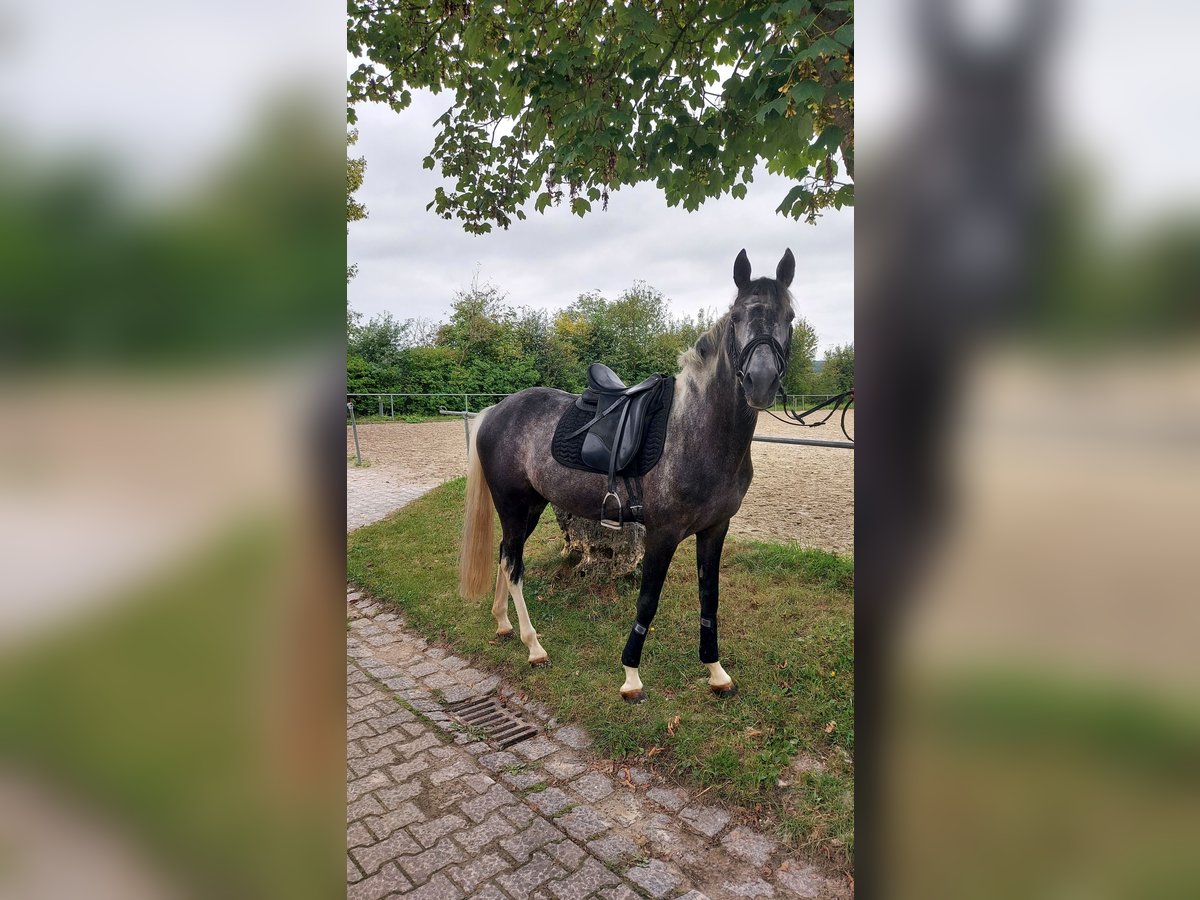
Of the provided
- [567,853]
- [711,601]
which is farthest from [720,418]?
[567,853]

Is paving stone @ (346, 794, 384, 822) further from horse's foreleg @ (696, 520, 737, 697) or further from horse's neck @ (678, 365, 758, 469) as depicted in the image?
horse's neck @ (678, 365, 758, 469)

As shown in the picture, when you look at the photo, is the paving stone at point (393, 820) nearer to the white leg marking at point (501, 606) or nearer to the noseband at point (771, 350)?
the white leg marking at point (501, 606)

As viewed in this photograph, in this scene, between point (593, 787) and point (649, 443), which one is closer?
point (593, 787)

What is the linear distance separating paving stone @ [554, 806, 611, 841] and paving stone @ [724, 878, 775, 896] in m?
0.56

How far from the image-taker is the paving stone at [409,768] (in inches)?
113

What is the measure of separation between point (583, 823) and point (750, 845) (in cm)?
71

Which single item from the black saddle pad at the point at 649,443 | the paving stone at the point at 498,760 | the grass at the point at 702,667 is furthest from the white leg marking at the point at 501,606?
the paving stone at the point at 498,760

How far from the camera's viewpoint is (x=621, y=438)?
134 inches

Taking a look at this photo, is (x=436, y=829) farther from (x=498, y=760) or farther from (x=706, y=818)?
(x=706, y=818)
